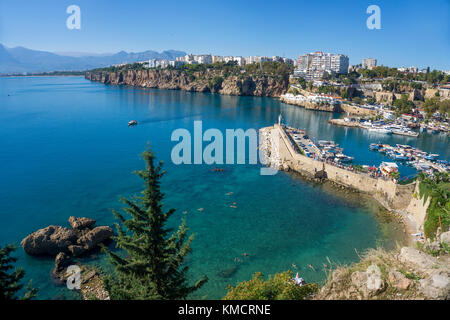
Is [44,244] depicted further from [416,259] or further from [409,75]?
[409,75]

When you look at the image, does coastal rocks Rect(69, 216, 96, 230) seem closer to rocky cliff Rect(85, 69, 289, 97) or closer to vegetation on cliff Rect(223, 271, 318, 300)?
vegetation on cliff Rect(223, 271, 318, 300)

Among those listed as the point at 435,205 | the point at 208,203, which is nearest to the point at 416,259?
the point at 435,205

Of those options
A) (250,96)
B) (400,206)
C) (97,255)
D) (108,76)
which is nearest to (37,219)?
(97,255)

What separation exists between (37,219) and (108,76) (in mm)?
133519

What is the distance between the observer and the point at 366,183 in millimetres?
21719

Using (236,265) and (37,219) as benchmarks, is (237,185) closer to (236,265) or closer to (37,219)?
(236,265)

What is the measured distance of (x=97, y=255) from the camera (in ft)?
47.8

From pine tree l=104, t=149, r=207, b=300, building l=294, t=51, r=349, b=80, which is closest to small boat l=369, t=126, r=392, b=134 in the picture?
pine tree l=104, t=149, r=207, b=300

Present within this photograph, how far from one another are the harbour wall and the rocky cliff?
6956 cm

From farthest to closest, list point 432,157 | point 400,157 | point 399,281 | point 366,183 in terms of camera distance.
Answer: point 400,157 < point 432,157 < point 366,183 < point 399,281

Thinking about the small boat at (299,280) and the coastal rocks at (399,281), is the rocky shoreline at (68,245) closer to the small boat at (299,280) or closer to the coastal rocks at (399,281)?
the small boat at (299,280)

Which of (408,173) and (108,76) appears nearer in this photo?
(408,173)

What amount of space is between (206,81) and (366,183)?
90.8 metres

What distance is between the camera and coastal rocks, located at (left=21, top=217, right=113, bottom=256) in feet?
47.8
